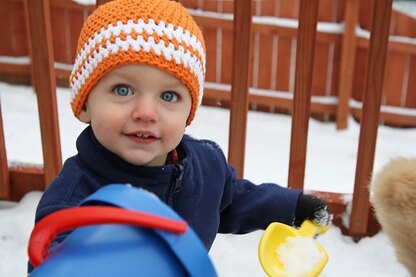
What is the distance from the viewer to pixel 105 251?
0.67 metres

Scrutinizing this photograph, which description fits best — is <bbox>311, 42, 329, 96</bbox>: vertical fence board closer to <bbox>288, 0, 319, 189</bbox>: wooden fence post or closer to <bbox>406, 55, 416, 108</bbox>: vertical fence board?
<bbox>406, 55, 416, 108</bbox>: vertical fence board

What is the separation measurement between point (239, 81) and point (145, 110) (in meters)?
0.98

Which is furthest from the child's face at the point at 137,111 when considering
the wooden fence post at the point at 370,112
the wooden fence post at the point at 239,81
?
the wooden fence post at the point at 370,112

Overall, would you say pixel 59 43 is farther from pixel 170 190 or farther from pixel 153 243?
pixel 153 243

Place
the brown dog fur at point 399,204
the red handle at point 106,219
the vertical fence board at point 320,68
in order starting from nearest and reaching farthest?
the red handle at point 106,219 → the brown dog fur at point 399,204 → the vertical fence board at point 320,68

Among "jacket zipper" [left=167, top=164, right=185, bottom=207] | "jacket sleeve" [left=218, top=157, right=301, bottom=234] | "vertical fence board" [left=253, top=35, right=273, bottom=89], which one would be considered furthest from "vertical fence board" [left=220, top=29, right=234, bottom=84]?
"jacket zipper" [left=167, top=164, right=185, bottom=207]

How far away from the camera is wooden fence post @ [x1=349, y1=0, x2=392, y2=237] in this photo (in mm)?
1809

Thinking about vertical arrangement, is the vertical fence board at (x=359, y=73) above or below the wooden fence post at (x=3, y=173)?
below

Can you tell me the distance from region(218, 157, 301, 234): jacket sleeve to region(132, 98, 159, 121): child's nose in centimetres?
43

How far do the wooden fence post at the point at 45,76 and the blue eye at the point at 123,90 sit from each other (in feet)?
3.22

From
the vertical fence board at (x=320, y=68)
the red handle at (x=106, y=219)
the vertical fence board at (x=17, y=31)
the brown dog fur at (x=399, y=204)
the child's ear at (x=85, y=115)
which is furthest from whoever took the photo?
the vertical fence board at (x=320, y=68)

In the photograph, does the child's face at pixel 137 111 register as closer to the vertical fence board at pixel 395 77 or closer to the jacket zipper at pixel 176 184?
the jacket zipper at pixel 176 184

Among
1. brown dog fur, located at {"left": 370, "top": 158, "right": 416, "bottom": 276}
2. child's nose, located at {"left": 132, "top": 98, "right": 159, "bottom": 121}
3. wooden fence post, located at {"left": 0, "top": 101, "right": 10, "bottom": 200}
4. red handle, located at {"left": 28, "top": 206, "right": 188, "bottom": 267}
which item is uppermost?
child's nose, located at {"left": 132, "top": 98, "right": 159, "bottom": 121}

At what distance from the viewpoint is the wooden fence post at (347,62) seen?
479cm
